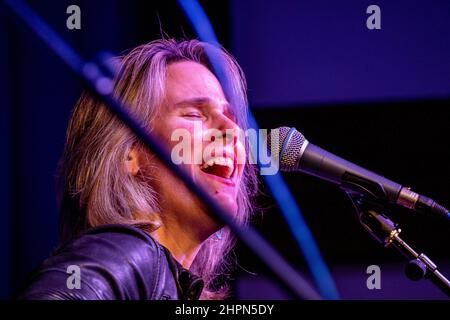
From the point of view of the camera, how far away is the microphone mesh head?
4.38 feet

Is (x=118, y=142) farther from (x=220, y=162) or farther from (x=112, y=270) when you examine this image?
(x=112, y=270)

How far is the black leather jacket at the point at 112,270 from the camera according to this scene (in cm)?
105

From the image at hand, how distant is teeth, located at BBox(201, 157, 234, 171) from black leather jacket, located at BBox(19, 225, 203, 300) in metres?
0.43

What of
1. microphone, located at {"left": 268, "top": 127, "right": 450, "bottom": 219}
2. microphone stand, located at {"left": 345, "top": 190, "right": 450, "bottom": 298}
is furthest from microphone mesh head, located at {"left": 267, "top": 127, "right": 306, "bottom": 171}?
microphone stand, located at {"left": 345, "top": 190, "right": 450, "bottom": 298}

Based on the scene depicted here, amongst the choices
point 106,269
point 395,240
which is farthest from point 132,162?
point 395,240

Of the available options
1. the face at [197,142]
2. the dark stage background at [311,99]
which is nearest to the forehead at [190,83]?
the face at [197,142]

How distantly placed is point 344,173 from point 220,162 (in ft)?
1.66

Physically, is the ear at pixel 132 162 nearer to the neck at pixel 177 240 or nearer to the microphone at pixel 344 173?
the neck at pixel 177 240

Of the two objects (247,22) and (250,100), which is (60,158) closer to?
(250,100)

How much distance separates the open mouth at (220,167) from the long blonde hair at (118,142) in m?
0.16

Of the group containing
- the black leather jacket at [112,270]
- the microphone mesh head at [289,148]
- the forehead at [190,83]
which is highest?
the forehead at [190,83]

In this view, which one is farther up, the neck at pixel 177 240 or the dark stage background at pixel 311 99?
the dark stage background at pixel 311 99

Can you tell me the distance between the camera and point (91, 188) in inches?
61.8
